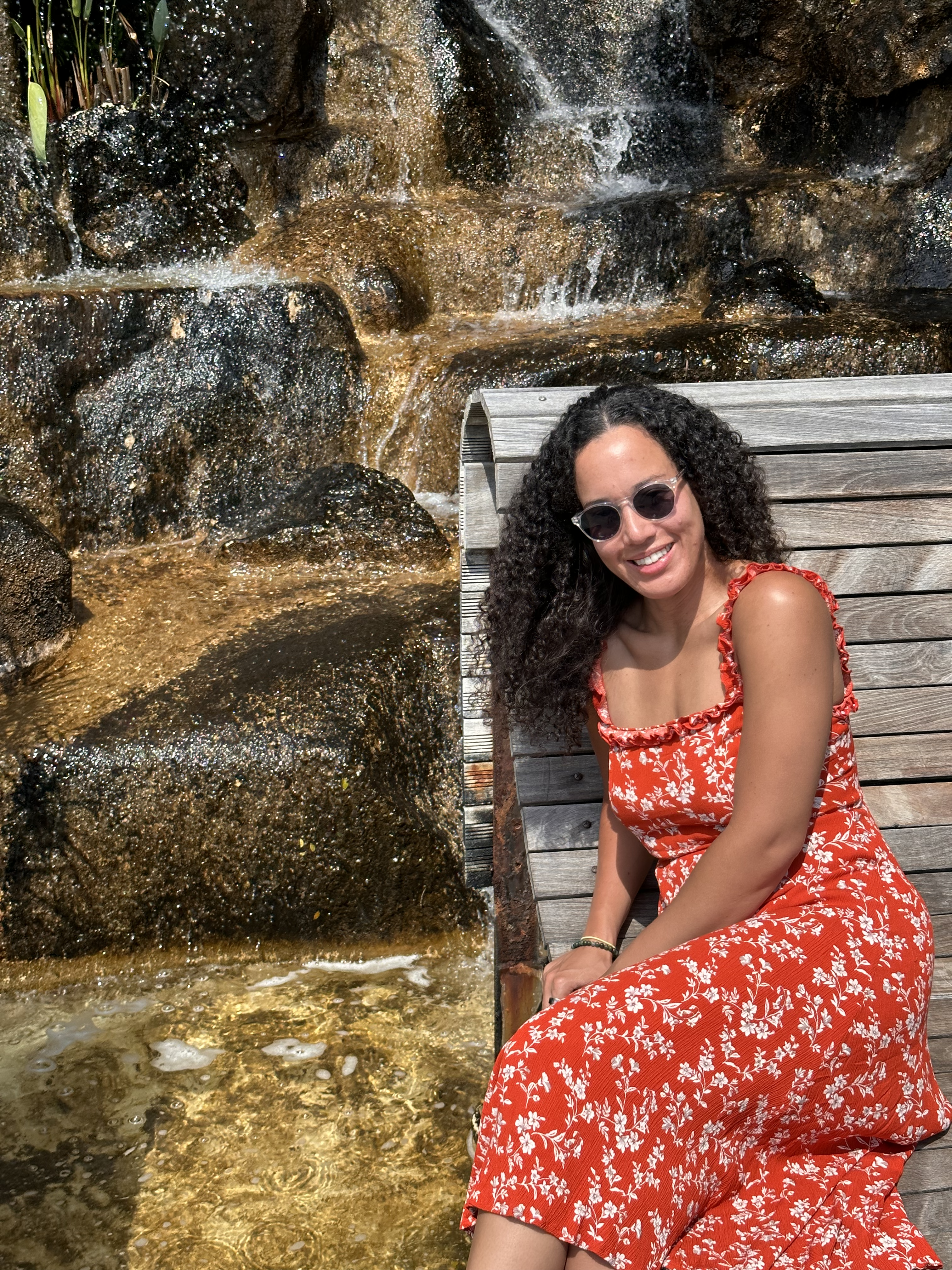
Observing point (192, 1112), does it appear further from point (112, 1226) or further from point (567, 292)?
point (567, 292)

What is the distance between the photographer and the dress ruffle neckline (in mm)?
2396

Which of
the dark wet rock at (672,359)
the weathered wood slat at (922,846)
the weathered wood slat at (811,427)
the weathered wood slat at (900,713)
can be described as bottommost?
the weathered wood slat at (922,846)

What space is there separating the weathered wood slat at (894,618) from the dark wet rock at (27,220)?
666 centimetres

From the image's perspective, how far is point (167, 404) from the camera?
6.88 m

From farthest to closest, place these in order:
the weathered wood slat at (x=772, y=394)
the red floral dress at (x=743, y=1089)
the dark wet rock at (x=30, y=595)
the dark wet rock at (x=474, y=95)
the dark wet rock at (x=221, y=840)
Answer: the dark wet rock at (x=474, y=95)
the dark wet rock at (x=30, y=595)
the dark wet rock at (x=221, y=840)
the weathered wood slat at (x=772, y=394)
the red floral dress at (x=743, y=1089)

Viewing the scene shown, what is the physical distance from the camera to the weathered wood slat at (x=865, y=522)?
2.94m

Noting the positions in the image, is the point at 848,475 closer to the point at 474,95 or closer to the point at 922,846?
the point at 922,846

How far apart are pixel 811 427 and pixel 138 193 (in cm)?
654

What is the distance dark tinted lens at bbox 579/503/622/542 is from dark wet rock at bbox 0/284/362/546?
446 centimetres

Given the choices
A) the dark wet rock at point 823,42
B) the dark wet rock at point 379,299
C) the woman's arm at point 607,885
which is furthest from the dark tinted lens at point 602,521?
the dark wet rock at point 823,42

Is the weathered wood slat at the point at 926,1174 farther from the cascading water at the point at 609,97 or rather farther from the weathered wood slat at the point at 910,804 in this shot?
the cascading water at the point at 609,97

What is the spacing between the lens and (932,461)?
9.78 ft

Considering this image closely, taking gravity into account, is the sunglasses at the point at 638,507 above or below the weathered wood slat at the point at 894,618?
above

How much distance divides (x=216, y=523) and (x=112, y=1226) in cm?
411
